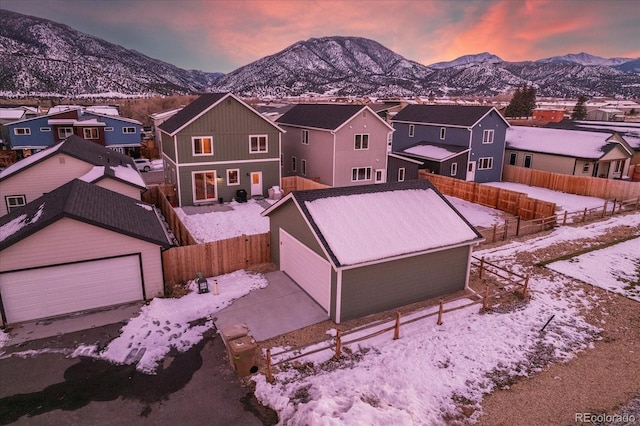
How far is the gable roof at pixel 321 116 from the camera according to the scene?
3328cm

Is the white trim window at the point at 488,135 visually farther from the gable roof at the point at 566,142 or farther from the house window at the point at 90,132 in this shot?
the house window at the point at 90,132

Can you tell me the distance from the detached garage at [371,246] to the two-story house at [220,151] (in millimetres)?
13633

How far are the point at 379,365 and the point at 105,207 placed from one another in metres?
13.1

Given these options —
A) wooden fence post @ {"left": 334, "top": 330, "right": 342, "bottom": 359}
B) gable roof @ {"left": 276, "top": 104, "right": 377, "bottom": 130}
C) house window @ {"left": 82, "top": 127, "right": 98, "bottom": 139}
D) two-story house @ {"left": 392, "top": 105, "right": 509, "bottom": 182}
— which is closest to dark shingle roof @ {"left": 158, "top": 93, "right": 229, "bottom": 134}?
gable roof @ {"left": 276, "top": 104, "right": 377, "bottom": 130}

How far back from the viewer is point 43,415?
32.3 feet

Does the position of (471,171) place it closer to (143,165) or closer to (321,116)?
(321,116)

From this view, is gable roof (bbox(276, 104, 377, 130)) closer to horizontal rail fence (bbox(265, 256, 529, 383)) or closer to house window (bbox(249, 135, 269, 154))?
house window (bbox(249, 135, 269, 154))

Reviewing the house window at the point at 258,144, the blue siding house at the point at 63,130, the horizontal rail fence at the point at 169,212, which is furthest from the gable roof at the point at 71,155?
the blue siding house at the point at 63,130

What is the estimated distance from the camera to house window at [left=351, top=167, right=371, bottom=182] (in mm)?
34888

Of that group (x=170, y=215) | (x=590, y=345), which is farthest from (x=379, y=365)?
(x=170, y=215)

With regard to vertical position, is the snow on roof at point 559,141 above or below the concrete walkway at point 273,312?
above

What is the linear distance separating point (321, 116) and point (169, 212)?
17407 mm

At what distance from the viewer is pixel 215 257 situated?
17938 mm

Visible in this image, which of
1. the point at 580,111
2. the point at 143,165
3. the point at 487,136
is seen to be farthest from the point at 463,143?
the point at 580,111
